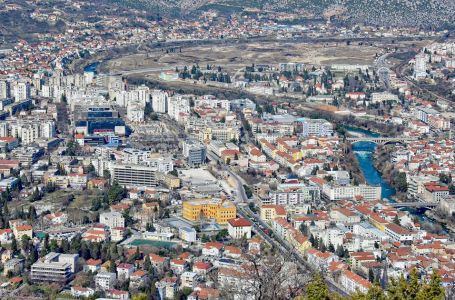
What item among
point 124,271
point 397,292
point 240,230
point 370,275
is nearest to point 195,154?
point 240,230

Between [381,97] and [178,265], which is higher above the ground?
[381,97]

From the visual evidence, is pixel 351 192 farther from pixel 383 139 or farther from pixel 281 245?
pixel 383 139

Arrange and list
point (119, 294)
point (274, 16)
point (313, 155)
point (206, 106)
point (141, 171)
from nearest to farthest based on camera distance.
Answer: point (119, 294) < point (141, 171) < point (313, 155) < point (206, 106) < point (274, 16)

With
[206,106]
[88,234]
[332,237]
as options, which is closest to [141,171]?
[88,234]

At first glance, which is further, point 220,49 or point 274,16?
point 274,16

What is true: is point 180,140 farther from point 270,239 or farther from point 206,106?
point 270,239

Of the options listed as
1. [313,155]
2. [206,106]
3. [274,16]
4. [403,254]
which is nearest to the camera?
[403,254]

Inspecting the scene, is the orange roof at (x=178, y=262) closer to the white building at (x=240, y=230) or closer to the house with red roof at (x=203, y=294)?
the house with red roof at (x=203, y=294)
